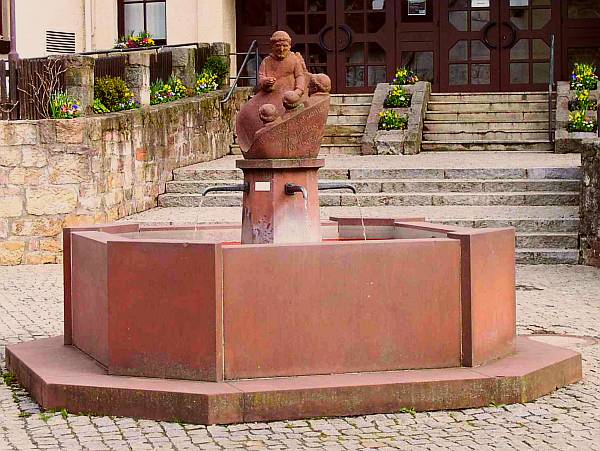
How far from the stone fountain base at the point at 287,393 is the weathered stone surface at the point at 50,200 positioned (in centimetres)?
724

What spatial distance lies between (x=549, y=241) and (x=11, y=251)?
19.4 ft

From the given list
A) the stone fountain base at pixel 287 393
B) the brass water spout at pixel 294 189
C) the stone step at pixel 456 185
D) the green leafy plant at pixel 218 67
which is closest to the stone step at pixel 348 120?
the green leafy plant at pixel 218 67

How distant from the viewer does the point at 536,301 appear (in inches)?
460

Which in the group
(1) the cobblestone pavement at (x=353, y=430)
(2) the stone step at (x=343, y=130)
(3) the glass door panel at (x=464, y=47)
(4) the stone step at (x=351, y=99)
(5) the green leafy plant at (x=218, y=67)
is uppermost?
(3) the glass door panel at (x=464, y=47)

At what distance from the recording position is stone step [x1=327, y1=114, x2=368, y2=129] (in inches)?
851

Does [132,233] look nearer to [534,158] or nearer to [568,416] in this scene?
[568,416]

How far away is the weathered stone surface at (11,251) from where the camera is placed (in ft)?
48.9

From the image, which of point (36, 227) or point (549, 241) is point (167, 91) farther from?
point (549, 241)

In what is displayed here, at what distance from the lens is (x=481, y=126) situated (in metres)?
21.6

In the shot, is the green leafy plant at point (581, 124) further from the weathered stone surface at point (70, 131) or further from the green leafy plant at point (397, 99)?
the weathered stone surface at point (70, 131)

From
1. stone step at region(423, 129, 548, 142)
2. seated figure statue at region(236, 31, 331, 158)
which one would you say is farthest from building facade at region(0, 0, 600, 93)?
seated figure statue at region(236, 31, 331, 158)

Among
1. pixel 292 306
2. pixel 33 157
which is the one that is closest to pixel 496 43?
pixel 33 157

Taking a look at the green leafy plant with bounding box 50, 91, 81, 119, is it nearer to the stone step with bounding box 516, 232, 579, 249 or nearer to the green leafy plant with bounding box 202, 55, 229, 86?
the stone step with bounding box 516, 232, 579, 249

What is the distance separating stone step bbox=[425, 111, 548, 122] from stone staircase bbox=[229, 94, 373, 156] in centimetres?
113
